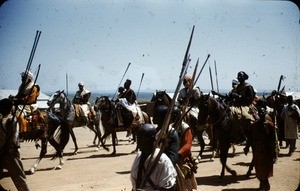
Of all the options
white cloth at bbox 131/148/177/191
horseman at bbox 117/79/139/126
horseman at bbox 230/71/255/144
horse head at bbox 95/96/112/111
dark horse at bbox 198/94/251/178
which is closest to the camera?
white cloth at bbox 131/148/177/191

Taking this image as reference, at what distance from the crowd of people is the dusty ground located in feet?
2.54

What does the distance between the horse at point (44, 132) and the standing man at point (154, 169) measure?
6717mm

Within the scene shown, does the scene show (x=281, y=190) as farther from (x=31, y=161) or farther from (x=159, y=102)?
(x=31, y=161)

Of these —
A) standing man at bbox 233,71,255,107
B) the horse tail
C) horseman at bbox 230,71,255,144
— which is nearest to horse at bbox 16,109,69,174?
the horse tail

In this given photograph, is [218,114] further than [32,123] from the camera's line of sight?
No

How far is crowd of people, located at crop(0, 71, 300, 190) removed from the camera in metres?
3.43

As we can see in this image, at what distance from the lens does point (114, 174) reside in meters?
8.82

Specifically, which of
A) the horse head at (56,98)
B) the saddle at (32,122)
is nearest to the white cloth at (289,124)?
the horse head at (56,98)

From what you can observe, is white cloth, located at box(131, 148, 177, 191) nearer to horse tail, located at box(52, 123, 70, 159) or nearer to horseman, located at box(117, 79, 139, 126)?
horse tail, located at box(52, 123, 70, 159)

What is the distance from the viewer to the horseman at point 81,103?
12850 millimetres

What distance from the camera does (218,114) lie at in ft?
28.2

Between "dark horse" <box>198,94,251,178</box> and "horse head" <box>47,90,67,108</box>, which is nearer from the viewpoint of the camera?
"dark horse" <box>198,94,251,178</box>

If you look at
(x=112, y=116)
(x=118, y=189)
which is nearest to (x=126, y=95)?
(x=112, y=116)

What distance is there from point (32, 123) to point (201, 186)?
17.4ft
